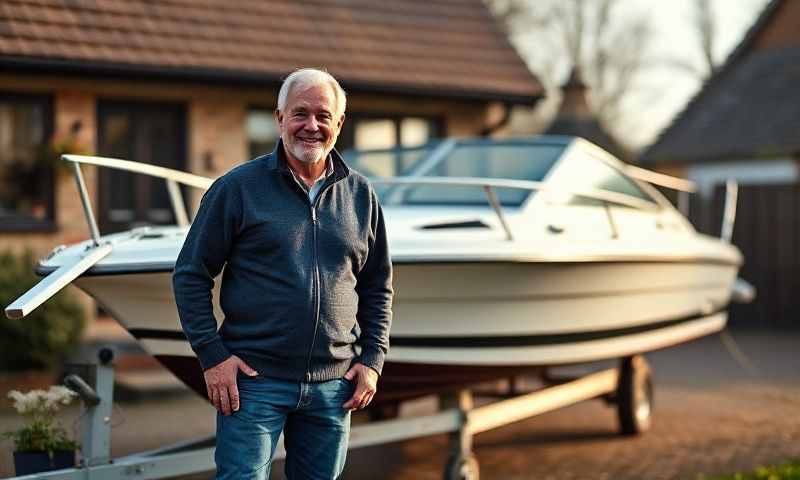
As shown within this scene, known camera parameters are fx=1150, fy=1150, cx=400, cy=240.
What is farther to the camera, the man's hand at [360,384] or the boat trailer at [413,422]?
the boat trailer at [413,422]

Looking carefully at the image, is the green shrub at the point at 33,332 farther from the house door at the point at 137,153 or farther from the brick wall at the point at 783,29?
the brick wall at the point at 783,29

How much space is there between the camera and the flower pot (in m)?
4.82

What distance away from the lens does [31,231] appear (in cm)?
1085

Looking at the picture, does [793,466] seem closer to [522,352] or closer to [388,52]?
[522,352]

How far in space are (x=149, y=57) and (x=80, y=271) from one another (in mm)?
6730

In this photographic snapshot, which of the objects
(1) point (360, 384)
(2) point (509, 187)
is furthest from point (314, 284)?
(2) point (509, 187)

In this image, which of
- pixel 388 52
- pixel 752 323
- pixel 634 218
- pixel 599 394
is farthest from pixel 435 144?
pixel 752 323

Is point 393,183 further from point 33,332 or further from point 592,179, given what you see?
point 33,332

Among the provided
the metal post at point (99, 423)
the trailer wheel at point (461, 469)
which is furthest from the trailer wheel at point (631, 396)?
the metal post at point (99, 423)

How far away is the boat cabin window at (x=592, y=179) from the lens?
23.7ft

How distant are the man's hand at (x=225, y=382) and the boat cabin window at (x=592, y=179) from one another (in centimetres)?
382

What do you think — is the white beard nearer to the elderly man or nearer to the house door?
the elderly man

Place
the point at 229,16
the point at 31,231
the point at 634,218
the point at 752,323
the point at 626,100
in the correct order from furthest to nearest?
the point at 626,100
the point at 752,323
the point at 229,16
the point at 31,231
the point at 634,218

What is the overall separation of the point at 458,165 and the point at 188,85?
197 inches
